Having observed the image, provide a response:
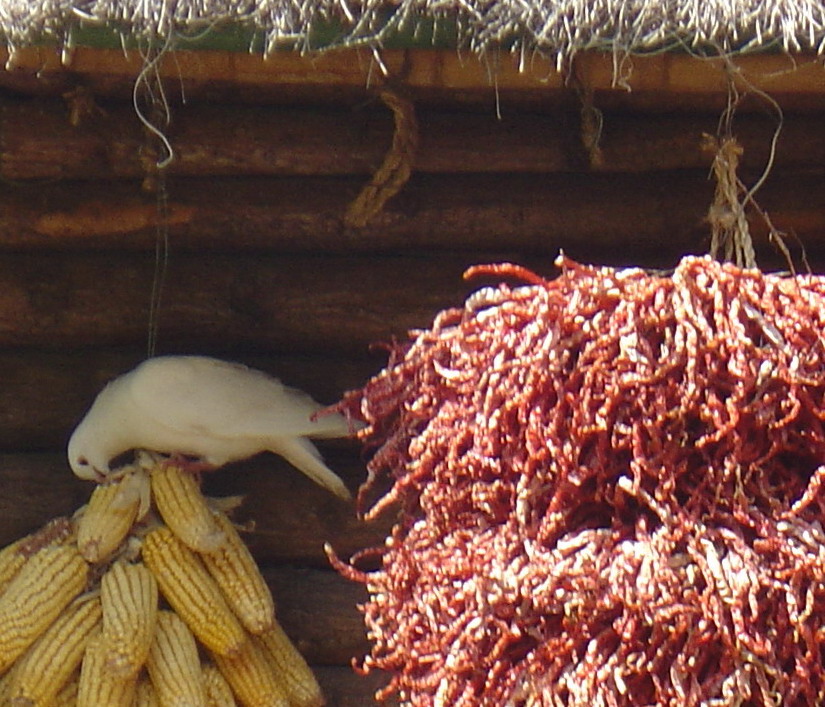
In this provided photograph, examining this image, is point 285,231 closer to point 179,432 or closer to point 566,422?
point 179,432

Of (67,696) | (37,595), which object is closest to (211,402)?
(37,595)

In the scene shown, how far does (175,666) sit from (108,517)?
24cm

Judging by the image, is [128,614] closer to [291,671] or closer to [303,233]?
[291,671]

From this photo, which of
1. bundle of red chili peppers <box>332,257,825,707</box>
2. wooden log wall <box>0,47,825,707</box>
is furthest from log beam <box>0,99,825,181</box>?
bundle of red chili peppers <box>332,257,825,707</box>

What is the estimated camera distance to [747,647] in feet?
4.33

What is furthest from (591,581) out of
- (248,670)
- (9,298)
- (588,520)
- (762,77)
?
(9,298)

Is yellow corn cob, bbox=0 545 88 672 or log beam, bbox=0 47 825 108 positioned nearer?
log beam, bbox=0 47 825 108

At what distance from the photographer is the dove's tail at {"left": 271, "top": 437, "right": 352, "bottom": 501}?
2109 mm

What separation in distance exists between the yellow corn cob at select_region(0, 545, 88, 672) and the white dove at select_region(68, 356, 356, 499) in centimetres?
15

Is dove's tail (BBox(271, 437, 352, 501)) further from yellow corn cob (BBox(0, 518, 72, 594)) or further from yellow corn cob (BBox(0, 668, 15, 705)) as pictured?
yellow corn cob (BBox(0, 668, 15, 705))

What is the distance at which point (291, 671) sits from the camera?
209cm

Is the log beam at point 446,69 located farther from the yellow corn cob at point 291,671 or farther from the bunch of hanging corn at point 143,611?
the yellow corn cob at point 291,671

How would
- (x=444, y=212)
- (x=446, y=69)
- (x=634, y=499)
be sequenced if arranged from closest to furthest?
(x=634, y=499) → (x=446, y=69) → (x=444, y=212)

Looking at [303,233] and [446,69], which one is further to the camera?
[303,233]
